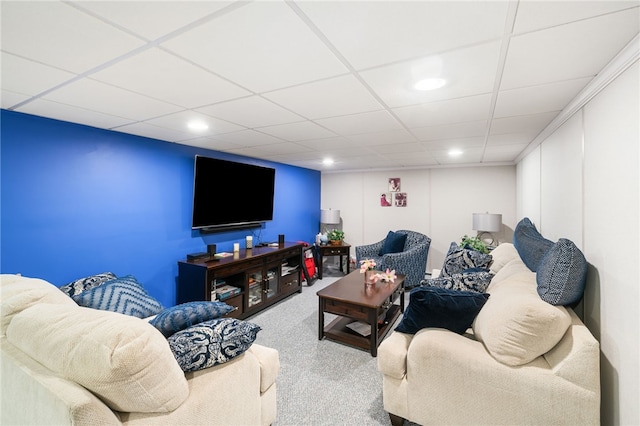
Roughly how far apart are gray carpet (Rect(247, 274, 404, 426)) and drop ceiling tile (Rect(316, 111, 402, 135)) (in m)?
2.19

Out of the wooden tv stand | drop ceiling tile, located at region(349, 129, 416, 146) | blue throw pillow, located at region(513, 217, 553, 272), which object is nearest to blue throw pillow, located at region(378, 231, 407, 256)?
the wooden tv stand

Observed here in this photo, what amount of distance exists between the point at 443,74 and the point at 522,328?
56.2 inches

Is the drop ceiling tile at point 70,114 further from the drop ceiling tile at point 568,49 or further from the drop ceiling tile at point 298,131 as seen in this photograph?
the drop ceiling tile at point 568,49

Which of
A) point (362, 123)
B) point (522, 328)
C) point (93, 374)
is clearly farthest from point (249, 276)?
point (522, 328)

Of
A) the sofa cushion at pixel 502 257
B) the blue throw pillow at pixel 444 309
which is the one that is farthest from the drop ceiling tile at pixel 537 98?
the sofa cushion at pixel 502 257

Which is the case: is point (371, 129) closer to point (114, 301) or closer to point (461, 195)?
point (114, 301)

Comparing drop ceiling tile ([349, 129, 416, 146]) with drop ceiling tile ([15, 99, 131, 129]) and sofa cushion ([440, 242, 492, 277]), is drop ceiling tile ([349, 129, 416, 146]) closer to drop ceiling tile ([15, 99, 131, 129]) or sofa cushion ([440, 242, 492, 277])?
sofa cushion ([440, 242, 492, 277])

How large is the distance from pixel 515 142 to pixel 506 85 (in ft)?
6.74

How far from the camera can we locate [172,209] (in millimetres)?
3418

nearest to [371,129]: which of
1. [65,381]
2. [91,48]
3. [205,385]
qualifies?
A: [91,48]

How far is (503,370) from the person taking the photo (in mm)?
1533

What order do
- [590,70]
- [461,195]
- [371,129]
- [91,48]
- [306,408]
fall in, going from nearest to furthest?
[91,48], [590,70], [306,408], [371,129], [461,195]

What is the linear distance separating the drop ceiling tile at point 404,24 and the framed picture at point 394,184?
185 inches

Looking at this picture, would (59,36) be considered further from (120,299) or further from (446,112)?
(446,112)
